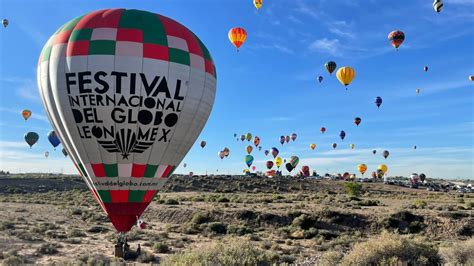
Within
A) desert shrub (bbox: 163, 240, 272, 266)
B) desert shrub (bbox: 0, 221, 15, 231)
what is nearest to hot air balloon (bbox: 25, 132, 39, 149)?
desert shrub (bbox: 0, 221, 15, 231)

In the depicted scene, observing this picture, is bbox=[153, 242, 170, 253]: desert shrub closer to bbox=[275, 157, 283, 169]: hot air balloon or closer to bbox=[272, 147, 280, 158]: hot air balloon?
bbox=[272, 147, 280, 158]: hot air balloon

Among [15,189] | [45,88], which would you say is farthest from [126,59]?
[15,189]

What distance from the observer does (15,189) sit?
255ft

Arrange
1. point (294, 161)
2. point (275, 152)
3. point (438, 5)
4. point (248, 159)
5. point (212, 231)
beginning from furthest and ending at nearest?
point (275, 152)
point (248, 159)
point (294, 161)
point (438, 5)
point (212, 231)

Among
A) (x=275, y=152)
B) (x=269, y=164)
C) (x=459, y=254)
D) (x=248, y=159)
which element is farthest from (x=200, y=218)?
(x=269, y=164)

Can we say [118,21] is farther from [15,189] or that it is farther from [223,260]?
[15,189]

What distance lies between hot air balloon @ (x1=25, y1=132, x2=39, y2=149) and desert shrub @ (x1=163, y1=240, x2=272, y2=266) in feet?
187

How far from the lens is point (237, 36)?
133ft

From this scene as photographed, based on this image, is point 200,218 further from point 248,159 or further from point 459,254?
point 248,159

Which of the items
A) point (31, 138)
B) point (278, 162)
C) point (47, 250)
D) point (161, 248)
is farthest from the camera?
Result: point (278, 162)

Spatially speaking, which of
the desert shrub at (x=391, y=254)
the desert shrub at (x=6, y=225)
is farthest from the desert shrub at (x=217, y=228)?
the desert shrub at (x=391, y=254)

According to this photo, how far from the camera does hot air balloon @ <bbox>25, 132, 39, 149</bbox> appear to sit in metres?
64.5

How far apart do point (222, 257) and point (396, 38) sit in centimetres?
3820

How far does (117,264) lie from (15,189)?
70.9 m
